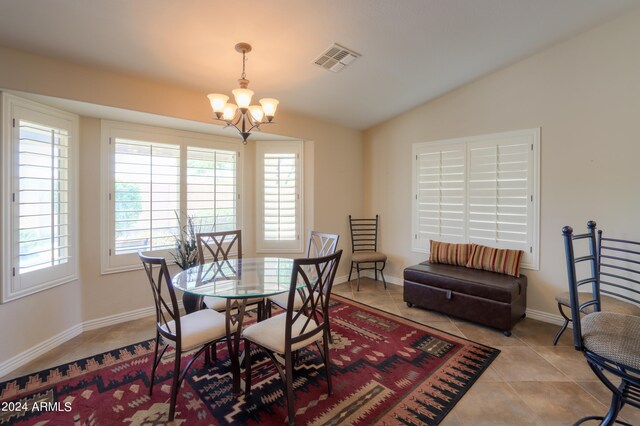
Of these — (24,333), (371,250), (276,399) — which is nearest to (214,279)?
(276,399)

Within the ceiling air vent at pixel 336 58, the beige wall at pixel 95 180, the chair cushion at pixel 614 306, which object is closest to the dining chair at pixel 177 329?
the beige wall at pixel 95 180

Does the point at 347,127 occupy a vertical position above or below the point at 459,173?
above

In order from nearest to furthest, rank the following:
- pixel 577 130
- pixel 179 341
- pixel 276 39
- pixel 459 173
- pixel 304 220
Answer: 1. pixel 179 341
2. pixel 276 39
3. pixel 577 130
4. pixel 459 173
5. pixel 304 220

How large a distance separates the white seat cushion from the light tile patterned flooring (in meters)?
1.16

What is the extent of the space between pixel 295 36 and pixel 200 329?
2.47 m

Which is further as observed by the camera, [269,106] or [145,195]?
[145,195]

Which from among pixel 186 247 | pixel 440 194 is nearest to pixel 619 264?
pixel 440 194

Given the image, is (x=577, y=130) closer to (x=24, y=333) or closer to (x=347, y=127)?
(x=347, y=127)

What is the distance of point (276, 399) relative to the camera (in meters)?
2.02

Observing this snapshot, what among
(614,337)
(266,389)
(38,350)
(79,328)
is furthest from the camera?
(79,328)

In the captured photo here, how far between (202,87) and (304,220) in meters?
2.23

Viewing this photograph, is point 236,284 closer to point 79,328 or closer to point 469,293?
point 79,328

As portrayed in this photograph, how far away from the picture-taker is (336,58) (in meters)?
2.93

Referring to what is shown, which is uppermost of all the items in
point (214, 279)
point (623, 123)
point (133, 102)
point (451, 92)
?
point (451, 92)
